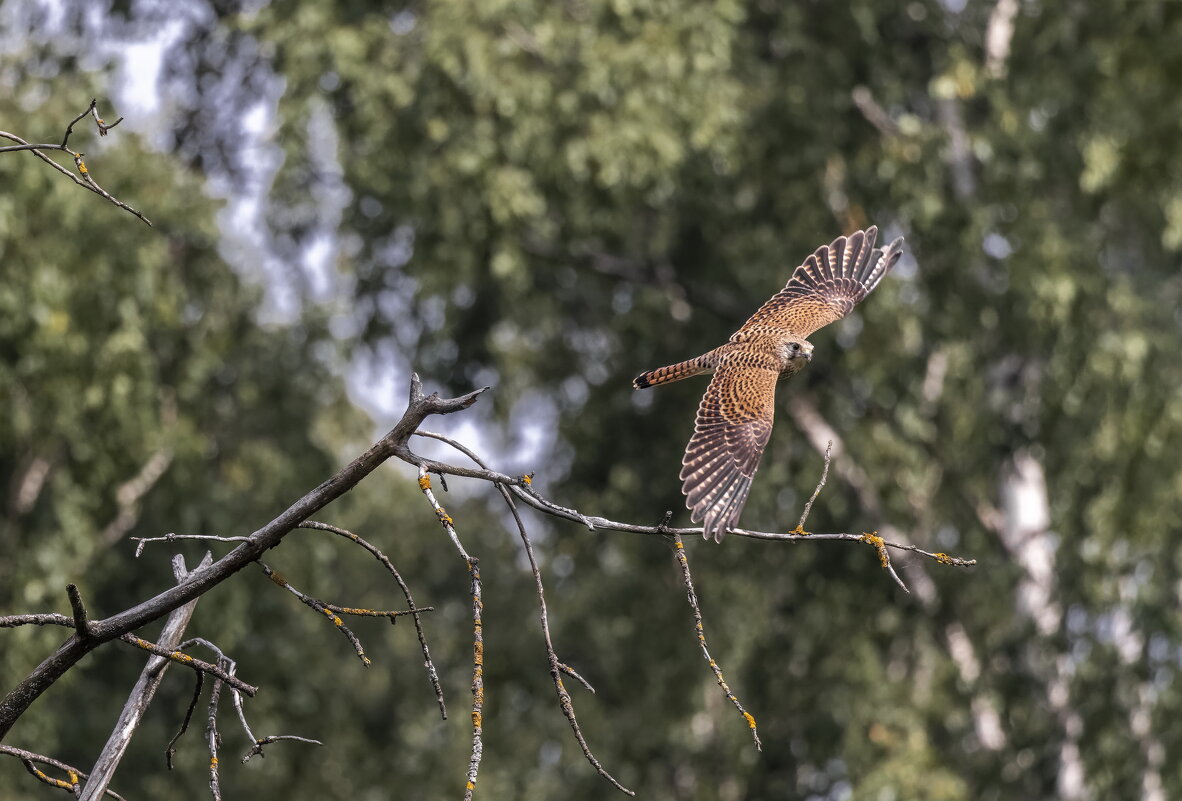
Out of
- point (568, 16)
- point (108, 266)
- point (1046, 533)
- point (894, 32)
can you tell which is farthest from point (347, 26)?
point (1046, 533)

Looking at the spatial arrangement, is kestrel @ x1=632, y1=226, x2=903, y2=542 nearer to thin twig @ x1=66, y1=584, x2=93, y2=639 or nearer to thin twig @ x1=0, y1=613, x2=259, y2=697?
thin twig @ x1=0, y1=613, x2=259, y2=697

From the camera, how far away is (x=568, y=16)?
11.2 meters

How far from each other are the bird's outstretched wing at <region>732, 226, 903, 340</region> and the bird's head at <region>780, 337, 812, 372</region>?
196 millimetres

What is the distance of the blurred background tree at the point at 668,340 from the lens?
10.5 meters

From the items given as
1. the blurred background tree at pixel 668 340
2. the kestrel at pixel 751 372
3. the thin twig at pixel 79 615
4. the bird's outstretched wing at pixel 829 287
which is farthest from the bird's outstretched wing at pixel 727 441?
the blurred background tree at pixel 668 340

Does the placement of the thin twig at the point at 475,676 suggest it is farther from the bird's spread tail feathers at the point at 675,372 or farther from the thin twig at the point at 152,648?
the bird's spread tail feathers at the point at 675,372

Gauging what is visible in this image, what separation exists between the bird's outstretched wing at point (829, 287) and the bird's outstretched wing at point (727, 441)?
0.63 metres

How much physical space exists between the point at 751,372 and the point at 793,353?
0.96 ft

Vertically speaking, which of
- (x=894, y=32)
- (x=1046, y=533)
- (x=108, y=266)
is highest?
(x=894, y=32)

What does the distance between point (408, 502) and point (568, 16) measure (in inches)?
336

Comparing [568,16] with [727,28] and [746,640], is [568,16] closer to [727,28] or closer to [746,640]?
[727,28]

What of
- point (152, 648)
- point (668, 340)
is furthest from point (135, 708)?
point (668, 340)

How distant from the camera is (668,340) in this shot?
12562 mm

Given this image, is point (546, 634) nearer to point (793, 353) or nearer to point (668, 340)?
point (793, 353)
